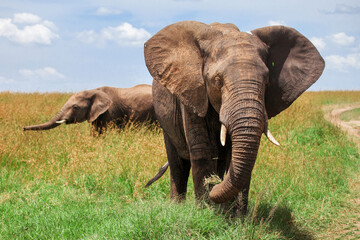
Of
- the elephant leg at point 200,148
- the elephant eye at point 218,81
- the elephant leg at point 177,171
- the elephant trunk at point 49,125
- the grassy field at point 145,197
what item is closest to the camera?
the elephant eye at point 218,81

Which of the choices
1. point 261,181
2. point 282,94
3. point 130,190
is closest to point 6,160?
point 130,190

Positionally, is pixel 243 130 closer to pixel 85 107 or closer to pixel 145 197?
pixel 145 197

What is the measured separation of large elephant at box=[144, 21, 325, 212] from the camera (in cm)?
354

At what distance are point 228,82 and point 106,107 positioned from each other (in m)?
8.31

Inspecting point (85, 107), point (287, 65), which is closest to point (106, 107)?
point (85, 107)

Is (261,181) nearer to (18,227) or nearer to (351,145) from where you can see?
(18,227)

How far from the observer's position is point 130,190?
5855 mm

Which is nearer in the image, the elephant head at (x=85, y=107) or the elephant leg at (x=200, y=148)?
the elephant leg at (x=200, y=148)

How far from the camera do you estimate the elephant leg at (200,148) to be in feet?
13.7

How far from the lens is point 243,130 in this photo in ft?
11.4

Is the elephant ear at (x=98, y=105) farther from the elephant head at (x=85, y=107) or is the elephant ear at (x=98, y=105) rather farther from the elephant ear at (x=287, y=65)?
the elephant ear at (x=287, y=65)

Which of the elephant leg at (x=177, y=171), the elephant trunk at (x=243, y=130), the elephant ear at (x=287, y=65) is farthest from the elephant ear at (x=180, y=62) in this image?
the elephant leg at (x=177, y=171)

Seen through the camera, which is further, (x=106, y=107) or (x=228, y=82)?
(x=106, y=107)

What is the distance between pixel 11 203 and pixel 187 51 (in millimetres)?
3206
